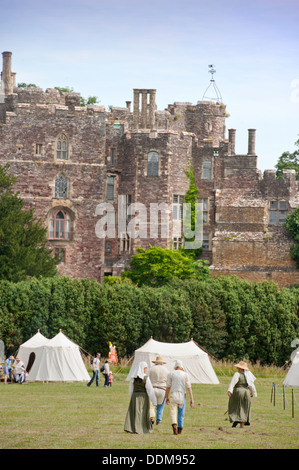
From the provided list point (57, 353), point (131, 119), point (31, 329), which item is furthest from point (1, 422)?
point (131, 119)

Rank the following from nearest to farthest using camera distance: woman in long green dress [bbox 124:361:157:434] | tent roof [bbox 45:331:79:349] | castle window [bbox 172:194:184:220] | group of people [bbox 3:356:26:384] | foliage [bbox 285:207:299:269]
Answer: woman in long green dress [bbox 124:361:157:434], group of people [bbox 3:356:26:384], tent roof [bbox 45:331:79:349], foliage [bbox 285:207:299:269], castle window [bbox 172:194:184:220]

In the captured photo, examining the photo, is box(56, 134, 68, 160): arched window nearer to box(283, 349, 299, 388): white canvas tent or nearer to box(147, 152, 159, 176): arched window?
box(147, 152, 159, 176): arched window

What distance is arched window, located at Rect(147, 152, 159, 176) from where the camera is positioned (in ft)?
262

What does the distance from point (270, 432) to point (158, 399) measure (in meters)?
3.43

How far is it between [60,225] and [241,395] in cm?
4951

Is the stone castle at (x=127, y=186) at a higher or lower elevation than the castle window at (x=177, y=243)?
higher

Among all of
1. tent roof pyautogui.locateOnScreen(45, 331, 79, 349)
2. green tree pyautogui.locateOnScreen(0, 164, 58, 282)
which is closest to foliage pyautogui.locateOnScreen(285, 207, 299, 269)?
green tree pyautogui.locateOnScreen(0, 164, 58, 282)

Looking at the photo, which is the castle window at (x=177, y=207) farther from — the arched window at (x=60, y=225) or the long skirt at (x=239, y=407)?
the long skirt at (x=239, y=407)

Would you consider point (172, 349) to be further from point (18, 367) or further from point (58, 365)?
point (18, 367)

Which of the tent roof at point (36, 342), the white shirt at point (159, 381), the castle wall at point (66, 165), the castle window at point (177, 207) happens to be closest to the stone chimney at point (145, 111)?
the castle wall at point (66, 165)

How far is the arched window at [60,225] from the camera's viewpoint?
79312mm

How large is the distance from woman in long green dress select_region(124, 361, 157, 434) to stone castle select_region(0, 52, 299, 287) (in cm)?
4959

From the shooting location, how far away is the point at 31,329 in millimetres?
63594

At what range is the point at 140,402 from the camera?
28.6 m
